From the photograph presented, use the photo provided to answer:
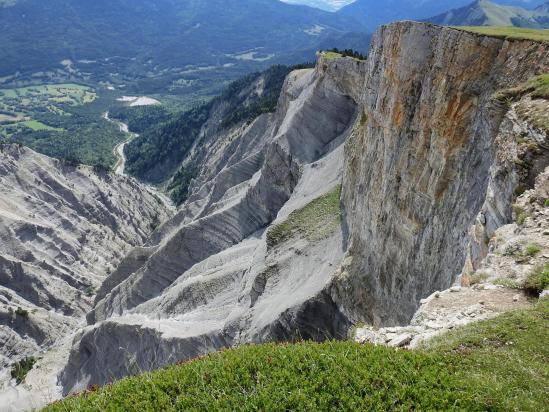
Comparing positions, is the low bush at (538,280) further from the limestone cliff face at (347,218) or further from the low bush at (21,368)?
the low bush at (21,368)

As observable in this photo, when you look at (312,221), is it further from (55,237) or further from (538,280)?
(55,237)

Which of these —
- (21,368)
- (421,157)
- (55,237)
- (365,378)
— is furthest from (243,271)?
(55,237)

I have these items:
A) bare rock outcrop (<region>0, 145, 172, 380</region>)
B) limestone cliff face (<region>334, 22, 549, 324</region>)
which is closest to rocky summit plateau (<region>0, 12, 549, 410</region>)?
limestone cliff face (<region>334, 22, 549, 324</region>)

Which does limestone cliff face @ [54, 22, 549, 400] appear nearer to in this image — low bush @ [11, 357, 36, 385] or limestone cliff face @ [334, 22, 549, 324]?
limestone cliff face @ [334, 22, 549, 324]

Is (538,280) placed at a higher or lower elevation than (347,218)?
higher

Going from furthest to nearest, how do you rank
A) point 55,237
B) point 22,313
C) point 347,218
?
point 55,237 < point 22,313 < point 347,218

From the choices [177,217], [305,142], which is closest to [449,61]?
[305,142]

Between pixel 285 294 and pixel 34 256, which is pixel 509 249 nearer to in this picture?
pixel 285 294
